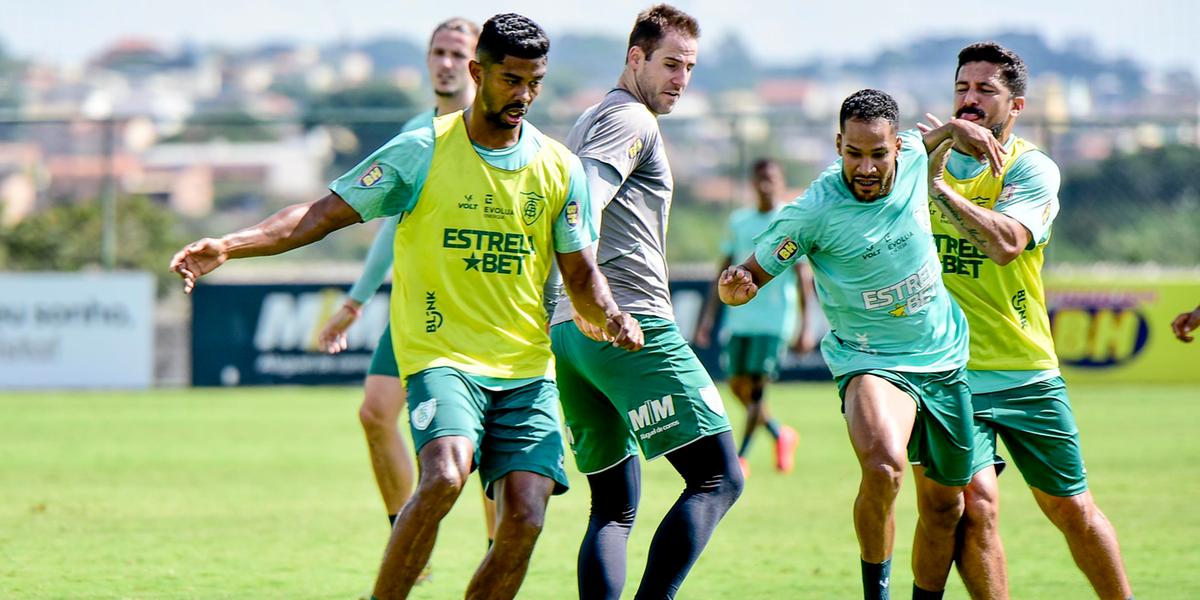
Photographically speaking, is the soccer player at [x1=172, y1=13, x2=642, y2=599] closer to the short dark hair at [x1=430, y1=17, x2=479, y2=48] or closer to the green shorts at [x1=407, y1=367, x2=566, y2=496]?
the green shorts at [x1=407, y1=367, x2=566, y2=496]

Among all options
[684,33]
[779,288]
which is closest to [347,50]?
[779,288]

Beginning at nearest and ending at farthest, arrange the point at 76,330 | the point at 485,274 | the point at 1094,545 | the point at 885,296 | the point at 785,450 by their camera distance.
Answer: the point at 485,274, the point at 885,296, the point at 1094,545, the point at 785,450, the point at 76,330

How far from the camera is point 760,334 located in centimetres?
1315

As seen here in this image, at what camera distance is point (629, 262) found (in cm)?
634

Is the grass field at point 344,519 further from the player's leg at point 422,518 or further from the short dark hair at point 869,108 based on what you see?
the short dark hair at point 869,108

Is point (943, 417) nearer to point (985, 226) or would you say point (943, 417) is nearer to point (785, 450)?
point (985, 226)

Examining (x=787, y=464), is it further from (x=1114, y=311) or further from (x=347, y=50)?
(x=347, y=50)

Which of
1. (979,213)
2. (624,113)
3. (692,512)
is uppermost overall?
(624,113)

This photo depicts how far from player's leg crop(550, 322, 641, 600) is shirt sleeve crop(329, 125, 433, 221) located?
2.99ft

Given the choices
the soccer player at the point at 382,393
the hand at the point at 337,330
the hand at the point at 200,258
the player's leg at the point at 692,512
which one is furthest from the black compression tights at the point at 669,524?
the hand at the point at 200,258

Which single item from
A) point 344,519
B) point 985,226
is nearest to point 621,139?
point 985,226

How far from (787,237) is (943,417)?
0.93 metres

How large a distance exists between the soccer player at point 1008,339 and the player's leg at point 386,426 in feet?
8.59

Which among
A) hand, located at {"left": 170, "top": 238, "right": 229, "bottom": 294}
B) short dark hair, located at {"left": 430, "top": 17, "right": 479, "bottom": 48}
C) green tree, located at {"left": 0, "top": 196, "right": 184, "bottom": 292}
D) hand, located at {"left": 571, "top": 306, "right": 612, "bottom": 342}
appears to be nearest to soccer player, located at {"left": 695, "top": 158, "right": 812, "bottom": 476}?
short dark hair, located at {"left": 430, "top": 17, "right": 479, "bottom": 48}
